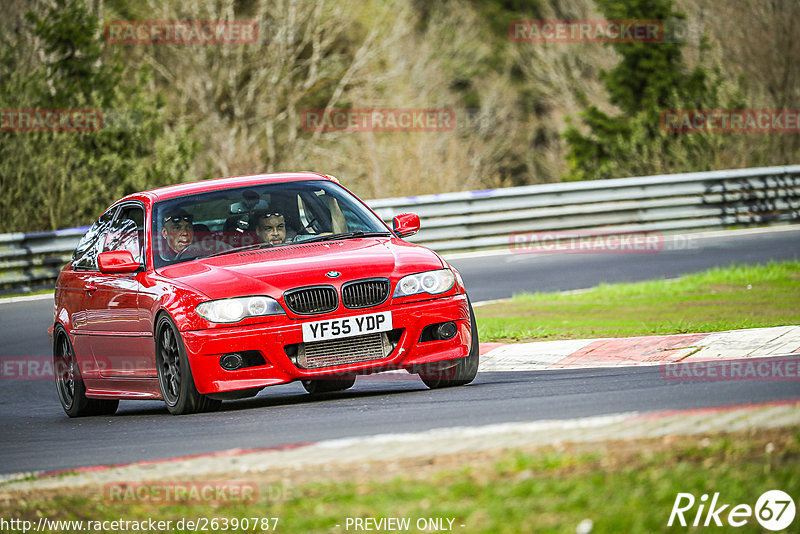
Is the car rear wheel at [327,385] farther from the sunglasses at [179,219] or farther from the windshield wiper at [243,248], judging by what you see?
the sunglasses at [179,219]

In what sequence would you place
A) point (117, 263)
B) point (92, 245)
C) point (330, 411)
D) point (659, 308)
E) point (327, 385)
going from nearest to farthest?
point (330, 411), point (117, 263), point (327, 385), point (92, 245), point (659, 308)

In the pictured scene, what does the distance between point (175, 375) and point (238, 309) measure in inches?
30.5

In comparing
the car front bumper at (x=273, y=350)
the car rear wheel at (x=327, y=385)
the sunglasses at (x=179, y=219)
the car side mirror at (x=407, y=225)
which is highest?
the sunglasses at (x=179, y=219)

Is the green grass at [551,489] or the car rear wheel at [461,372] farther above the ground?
the green grass at [551,489]

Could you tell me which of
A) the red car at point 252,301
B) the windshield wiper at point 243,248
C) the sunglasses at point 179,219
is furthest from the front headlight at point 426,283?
the sunglasses at point 179,219

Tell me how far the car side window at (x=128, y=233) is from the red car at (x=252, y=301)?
0.02m

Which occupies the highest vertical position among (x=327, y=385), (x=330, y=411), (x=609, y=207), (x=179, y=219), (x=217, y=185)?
(x=217, y=185)

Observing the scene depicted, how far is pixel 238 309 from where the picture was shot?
8148mm

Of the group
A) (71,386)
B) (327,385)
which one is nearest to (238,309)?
(327,385)

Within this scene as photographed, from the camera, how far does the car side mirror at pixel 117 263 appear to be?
29.7 ft

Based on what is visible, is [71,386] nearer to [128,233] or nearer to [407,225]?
[128,233]

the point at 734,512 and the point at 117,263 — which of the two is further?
the point at 117,263

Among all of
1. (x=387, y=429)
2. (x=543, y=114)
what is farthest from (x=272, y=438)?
(x=543, y=114)

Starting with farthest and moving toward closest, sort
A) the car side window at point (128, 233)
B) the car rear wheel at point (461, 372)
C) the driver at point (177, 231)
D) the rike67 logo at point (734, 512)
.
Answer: the car side window at point (128, 233) → the driver at point (177, 231) → the car rear wheel at point (461, 372) → the rike67 logo at point (734, 512)
